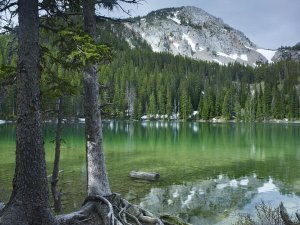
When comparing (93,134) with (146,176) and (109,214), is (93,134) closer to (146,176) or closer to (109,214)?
(109,214)

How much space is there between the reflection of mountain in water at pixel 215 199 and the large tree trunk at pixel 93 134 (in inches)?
238

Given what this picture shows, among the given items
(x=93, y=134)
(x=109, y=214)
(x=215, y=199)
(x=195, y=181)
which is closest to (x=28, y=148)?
(x=109, y=214)

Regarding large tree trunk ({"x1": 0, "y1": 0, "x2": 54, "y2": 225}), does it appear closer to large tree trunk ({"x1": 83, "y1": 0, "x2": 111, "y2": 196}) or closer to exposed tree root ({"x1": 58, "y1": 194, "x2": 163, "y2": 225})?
exposed tree root ({"x1": 58, "y1": 194, "x2": 163, "y2": 225})

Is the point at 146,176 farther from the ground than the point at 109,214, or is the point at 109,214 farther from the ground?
the point at 109,214

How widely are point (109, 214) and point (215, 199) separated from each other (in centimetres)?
1352

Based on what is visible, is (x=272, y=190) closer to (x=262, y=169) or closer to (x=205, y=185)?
(x=205, y=185)

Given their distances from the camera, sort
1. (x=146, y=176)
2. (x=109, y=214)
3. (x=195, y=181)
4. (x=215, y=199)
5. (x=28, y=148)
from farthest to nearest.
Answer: (x=146, y=176) < (x=195, y=181) < (x=215, y=199) < (x=109, y=214) < (x=28, y=148)

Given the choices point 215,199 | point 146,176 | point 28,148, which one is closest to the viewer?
point 28,148

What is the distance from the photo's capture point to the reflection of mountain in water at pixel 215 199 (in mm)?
18881

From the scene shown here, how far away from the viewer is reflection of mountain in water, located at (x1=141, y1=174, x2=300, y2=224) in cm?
1888

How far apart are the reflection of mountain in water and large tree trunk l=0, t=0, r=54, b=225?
1030 cm

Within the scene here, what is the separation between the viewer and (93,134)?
13.5 metres

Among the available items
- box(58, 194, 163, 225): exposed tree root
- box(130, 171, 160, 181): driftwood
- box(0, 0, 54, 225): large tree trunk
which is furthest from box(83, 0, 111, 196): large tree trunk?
box(130, 171, 160, 181): driftwood

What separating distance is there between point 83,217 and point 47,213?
157 cm
